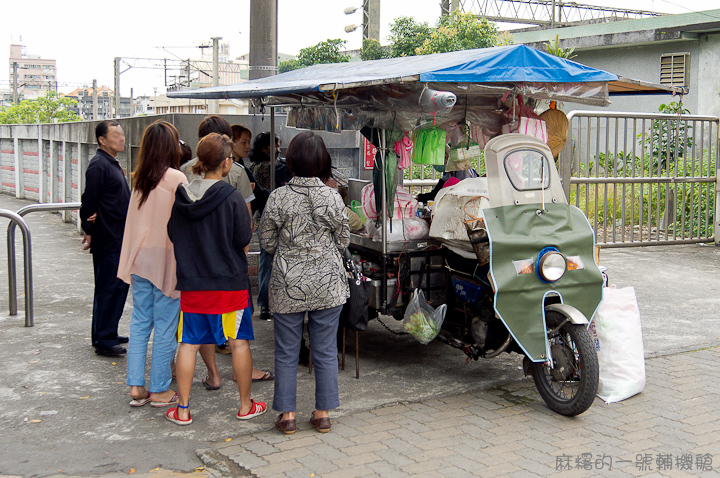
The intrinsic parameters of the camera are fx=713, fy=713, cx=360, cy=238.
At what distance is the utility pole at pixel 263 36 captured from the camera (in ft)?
27.4

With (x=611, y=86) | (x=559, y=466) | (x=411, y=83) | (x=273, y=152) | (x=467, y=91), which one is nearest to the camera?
(x=559, y=466)

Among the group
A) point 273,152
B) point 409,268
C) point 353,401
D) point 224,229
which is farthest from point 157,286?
point 273,152

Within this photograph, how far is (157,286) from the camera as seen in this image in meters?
4.48

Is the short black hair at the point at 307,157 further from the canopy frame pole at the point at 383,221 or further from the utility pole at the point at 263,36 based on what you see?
the utility pole at the point at 263,36

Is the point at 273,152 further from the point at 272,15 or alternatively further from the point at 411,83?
the point at 272,15

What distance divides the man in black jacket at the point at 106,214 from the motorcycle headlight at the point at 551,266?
10.2ft

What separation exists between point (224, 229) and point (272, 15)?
5.04 metres

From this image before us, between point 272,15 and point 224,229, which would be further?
point 272,15

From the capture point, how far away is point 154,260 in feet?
14.8

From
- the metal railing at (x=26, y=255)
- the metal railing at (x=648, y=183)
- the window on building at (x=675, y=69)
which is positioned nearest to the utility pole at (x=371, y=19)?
the window on building at (x=675, y=69)

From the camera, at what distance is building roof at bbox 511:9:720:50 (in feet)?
51.7

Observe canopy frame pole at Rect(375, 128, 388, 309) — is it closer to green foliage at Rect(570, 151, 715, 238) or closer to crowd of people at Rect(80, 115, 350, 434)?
crowd of people at Rect(80, 115, 350, 434)

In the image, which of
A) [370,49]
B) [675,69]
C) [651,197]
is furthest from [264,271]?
[370,49]

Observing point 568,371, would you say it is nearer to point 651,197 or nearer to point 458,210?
point 458,210
